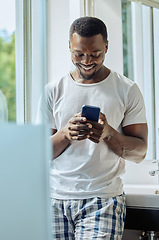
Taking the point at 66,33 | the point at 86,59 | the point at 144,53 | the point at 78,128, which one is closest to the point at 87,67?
the point at 86,59

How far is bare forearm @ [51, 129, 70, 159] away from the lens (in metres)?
1.28

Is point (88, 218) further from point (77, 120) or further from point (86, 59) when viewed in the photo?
point (86, 59)

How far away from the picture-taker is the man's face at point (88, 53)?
1.30m

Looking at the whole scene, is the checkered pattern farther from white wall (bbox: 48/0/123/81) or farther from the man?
white wall (bbox: 48/0/123/81)

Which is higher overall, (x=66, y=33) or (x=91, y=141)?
(x=66, y=33)

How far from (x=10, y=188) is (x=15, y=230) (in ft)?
0.17

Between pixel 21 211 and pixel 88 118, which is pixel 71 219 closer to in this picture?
pixel 88 118

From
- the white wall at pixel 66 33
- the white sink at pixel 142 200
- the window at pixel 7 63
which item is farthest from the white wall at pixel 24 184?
the white wall at pixel 66 33

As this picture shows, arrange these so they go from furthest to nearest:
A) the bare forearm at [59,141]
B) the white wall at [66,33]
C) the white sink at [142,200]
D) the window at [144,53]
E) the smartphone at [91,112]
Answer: the window at [144,53] → the white wall at [66,33] → the white sink at [142,200] → the bare forearm at [59,141] → the smartphone at [91,112]

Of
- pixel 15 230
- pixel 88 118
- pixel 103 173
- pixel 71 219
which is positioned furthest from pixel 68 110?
pixel 15 230

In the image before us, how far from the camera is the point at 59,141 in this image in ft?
4.21

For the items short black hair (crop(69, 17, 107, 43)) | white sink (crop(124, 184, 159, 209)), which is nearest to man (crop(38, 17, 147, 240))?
short black hair (crop(69, 17, 107, 43))

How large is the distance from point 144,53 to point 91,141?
38.3 inches

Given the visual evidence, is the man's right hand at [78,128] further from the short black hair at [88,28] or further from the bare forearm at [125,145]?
the short black hair at [88,28]
